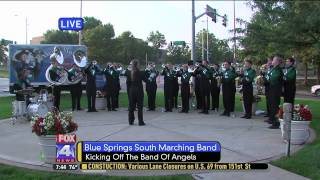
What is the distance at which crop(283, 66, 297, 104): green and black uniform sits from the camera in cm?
1334

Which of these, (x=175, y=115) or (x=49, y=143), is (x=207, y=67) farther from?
(x=49, y=143)

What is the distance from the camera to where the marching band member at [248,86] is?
50.4ft

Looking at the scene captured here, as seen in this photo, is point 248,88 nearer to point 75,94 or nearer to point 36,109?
point 36,109

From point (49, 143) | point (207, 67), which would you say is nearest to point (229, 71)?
point (207, 67)

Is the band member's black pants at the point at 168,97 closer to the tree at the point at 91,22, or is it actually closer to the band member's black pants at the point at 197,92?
the band member's black pants at the point at 197,92

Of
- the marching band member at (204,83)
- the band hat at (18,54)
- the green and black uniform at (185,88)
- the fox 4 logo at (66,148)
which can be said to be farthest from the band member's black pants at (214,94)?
the band hat at (18,54)

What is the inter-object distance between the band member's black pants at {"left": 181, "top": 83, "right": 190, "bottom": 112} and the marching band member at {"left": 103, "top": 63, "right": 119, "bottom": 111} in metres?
2.62

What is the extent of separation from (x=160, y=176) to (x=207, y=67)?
10021mm

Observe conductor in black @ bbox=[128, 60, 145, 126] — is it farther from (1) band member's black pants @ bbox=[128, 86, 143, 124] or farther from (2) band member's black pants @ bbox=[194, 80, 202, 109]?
(2) band member's black pants @ bbox=[194, 80, 202, 109]

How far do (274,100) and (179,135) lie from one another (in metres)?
3.02

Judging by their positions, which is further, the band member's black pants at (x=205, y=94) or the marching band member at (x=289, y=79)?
the band member's black pants at (x=205, y=94)

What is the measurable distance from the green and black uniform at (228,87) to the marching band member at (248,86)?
2.26 feet

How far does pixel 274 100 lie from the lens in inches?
515

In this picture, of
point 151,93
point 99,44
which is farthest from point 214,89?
point 99,44
